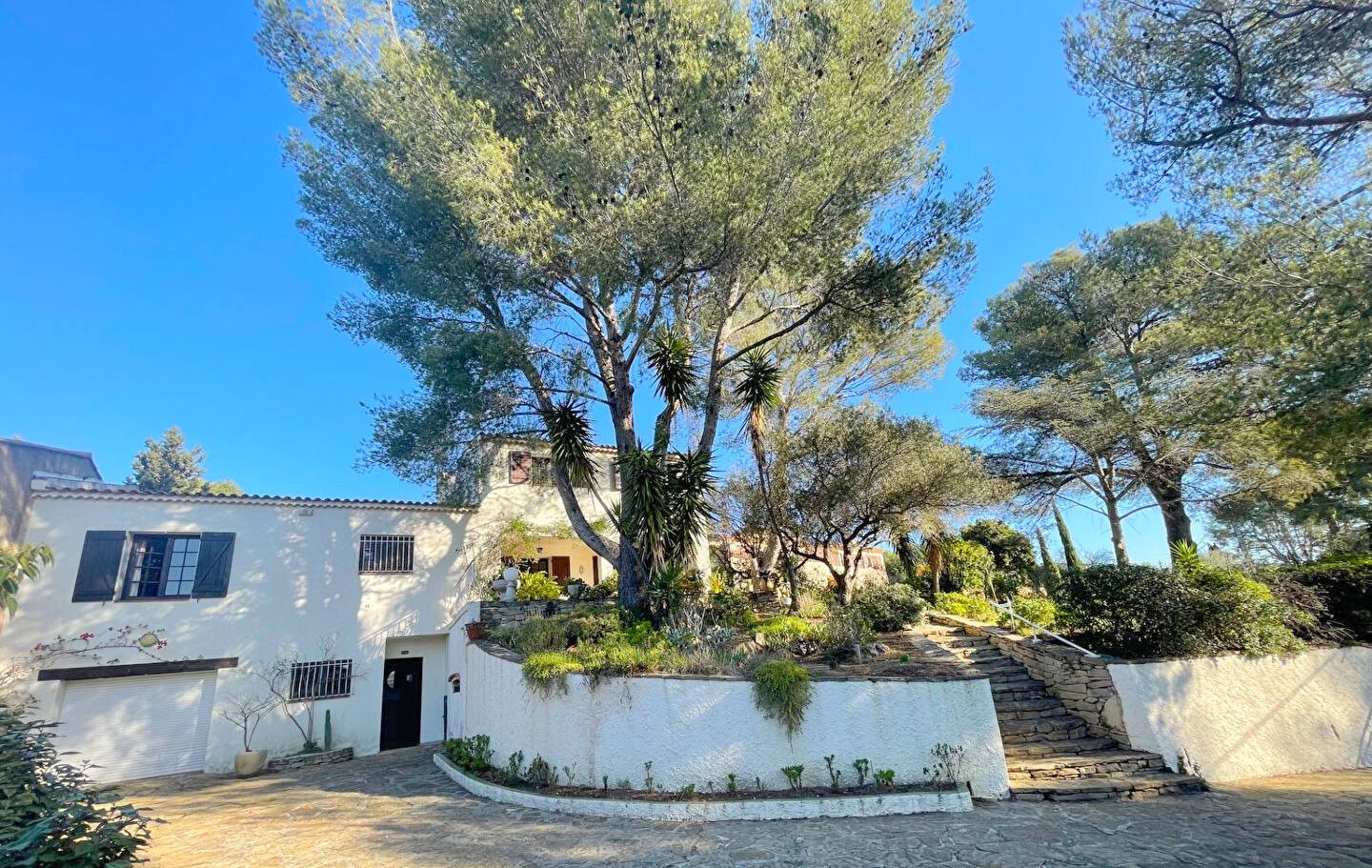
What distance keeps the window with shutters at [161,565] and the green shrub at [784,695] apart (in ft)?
43.3

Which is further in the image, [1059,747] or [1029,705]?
[1029,705]

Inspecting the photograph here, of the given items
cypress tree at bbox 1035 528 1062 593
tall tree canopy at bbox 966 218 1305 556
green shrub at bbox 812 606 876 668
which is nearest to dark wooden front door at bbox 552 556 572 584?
green shrub at bbox 812 606 876 668

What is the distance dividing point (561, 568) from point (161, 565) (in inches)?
418

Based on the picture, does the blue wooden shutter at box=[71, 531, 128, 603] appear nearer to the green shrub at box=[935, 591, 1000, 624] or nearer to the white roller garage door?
the white roller garage door

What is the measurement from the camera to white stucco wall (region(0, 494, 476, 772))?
12.1 m

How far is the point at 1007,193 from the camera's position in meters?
12.2

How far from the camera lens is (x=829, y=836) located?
22.5 ft

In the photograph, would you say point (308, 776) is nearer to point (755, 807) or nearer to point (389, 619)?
point (389, 619)

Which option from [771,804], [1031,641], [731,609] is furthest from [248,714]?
[1031,641]

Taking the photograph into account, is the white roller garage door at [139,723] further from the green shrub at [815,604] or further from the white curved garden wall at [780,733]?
the green shrub at [815,604]

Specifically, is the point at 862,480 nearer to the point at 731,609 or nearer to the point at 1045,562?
the point at 731,609

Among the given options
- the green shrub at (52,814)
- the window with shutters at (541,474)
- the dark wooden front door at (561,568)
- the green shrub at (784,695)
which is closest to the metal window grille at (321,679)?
the window with shutters at (541,474)

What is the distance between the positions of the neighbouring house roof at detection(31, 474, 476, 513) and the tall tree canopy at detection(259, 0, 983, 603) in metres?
2.56

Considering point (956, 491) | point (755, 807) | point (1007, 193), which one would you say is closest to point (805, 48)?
point (1007, 193)
